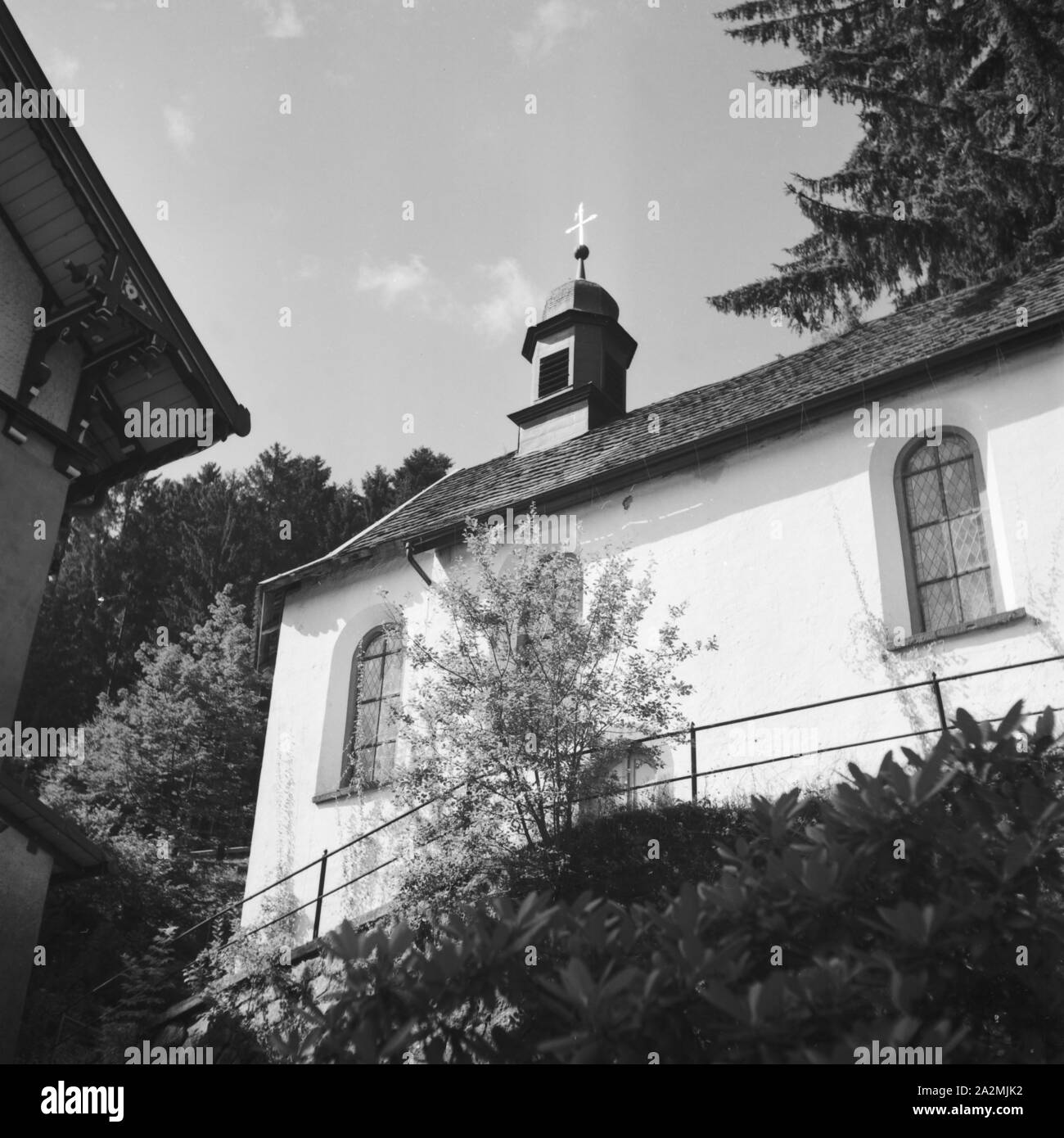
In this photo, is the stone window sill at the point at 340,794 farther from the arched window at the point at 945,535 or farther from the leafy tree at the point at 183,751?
the leafy tree at the point at 183,751

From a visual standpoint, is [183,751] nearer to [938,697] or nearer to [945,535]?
[945,535]

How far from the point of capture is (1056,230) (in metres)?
18.3

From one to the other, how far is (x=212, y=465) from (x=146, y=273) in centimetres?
3172

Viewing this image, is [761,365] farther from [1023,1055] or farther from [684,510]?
[1023,1055]

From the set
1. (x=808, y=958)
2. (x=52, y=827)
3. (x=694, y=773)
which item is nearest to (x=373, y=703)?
(x=694, y=773)

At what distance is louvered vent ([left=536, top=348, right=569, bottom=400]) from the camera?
20453mm

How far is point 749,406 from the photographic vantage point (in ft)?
47.9

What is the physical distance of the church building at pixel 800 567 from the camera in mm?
11266

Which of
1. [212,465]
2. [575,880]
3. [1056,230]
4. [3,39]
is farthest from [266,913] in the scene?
[212,465]

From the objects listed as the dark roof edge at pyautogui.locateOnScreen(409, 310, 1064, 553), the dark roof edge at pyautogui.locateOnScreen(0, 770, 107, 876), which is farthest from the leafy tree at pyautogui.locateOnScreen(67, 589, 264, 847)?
the dark roof edge at pyautogui.locateOnScreen(0, 770, 107, 876)

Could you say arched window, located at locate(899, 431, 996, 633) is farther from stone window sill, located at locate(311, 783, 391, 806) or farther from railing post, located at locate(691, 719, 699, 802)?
stone window sill, located at locate(311, 783, 391, 806)

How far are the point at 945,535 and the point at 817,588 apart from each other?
1433 millimetres

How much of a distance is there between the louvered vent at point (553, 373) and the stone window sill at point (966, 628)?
10180 mm

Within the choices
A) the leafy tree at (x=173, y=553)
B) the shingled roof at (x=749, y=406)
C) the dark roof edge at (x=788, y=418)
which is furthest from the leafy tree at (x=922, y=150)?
the leafy tree at (x=173, y=553)
